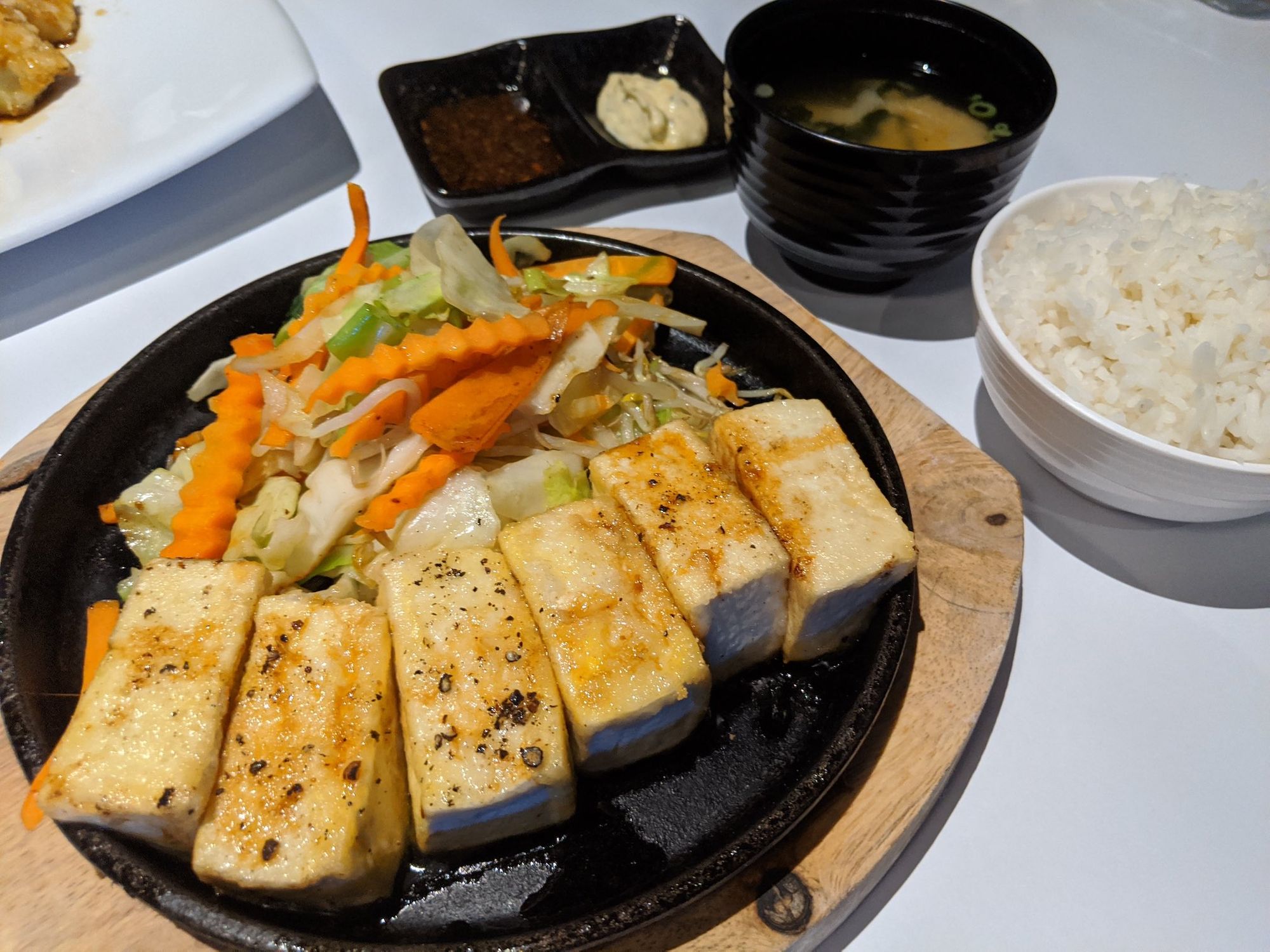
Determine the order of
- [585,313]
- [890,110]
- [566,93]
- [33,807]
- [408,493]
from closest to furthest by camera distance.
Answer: [33,807] → [408,493] → [585,313] → [890,110] → [566,93]

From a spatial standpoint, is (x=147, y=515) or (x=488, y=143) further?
(x=488, y=143)

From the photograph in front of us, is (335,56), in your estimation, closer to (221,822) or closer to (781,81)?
(781,81)

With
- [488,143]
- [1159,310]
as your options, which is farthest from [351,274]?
[1159,310]

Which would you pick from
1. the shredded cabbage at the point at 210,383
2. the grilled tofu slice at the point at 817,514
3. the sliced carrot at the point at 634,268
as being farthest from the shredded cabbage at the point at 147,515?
the grilled tofu slice at the point at 817,514

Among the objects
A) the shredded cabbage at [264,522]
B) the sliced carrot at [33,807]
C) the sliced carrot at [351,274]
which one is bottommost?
the sliced carrot at [33,807]

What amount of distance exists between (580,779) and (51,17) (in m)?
3.68

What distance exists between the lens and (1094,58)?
3.95 meters

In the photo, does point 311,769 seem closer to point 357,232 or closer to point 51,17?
point 357,232

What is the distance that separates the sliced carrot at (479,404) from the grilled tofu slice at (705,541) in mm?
265

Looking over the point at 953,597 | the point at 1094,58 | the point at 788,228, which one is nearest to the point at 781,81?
the point at 788,228

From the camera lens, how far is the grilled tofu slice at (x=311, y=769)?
1.37 metres

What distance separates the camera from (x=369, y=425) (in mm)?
1966

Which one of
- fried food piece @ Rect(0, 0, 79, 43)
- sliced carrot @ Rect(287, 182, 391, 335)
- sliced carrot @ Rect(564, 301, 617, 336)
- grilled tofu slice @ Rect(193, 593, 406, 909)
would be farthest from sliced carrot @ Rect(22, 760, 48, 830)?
fried food piece @ Rect(0, 0, 79, 43)

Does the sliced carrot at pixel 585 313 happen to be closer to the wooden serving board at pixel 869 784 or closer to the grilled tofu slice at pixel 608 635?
the grilled tofu slice at pixel 608 635
